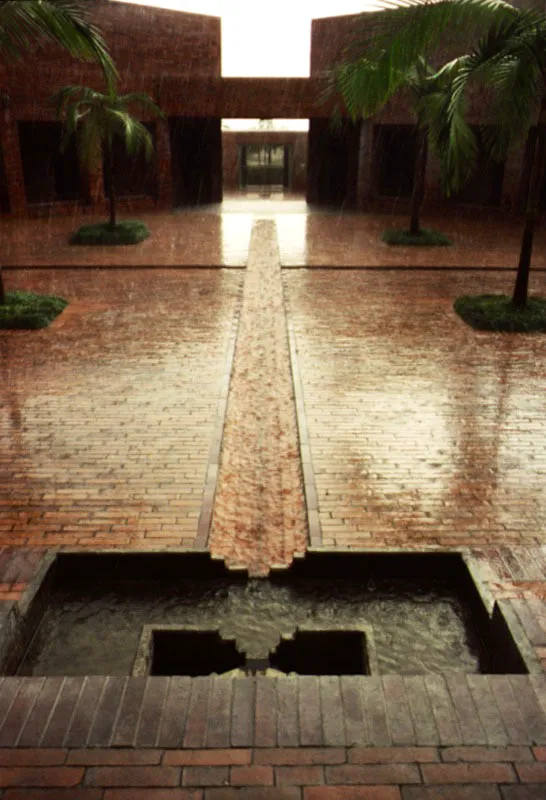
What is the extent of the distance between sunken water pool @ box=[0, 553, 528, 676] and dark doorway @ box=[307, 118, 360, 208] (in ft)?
72.2

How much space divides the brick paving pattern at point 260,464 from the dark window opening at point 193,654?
88cm

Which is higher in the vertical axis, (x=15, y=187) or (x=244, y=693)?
(x=15, y=187)

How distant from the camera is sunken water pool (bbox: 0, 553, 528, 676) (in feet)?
12.0

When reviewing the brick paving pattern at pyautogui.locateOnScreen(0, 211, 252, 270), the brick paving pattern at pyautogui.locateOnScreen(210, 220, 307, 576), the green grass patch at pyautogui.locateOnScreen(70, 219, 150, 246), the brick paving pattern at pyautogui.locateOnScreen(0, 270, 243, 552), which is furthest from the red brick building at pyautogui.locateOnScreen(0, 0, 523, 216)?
the brick paving pattern at pyautogui.locateOnScreen(210, 220, 307, 576)

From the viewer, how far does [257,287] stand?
1230 cm

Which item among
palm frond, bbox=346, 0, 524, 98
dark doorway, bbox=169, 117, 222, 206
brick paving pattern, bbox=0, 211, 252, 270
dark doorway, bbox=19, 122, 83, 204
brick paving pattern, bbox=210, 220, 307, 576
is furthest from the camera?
dark doorway, bbox=169, 117, 222, 206

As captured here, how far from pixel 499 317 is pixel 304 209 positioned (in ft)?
52.4

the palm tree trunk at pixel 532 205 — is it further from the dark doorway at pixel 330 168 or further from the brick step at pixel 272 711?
the dark doorway at pixel 330 168

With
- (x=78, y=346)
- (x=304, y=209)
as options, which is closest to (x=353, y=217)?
(x=304, y=209)

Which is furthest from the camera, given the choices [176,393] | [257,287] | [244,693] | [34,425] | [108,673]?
[257,287]

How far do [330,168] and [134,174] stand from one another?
7.77 meters

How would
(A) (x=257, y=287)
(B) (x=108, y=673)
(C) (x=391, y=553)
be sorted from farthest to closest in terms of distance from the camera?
(A) (x=257, y=287) < (C) (x=391, y=553) < (B) (x=108, y=673)

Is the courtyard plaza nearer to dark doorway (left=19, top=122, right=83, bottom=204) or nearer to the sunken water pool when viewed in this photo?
the sunken water pool

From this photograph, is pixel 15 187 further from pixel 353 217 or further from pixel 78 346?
pixel 78 346
